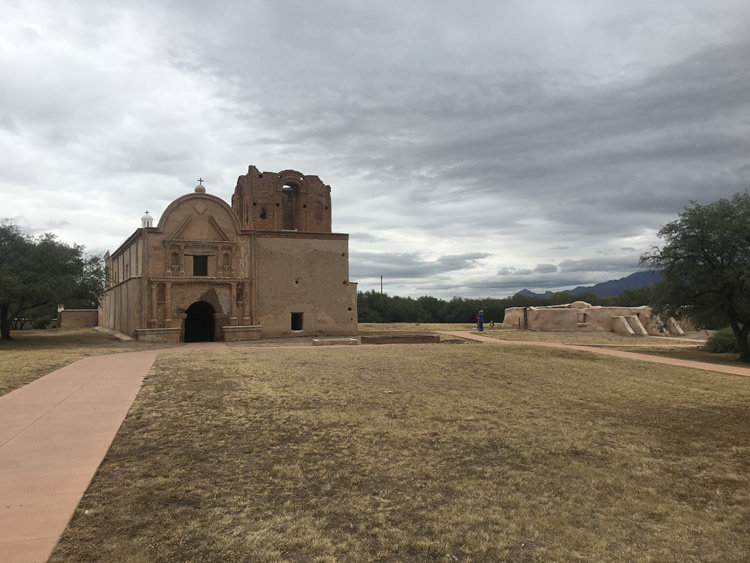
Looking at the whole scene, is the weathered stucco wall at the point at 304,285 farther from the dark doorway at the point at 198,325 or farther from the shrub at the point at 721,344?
the shrub at the point at 721,344

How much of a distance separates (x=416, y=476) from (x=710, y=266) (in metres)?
17.4

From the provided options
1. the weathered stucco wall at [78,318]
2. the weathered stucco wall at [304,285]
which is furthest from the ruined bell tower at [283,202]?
the weathered stucco wall at [78,318]

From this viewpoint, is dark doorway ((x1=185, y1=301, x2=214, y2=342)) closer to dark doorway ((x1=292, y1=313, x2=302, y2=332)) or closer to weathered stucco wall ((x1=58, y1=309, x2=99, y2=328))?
dark doorway ((x1=292, y1=313, x2=302, y2=332))

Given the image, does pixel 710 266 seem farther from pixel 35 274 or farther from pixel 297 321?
pixel 35 274

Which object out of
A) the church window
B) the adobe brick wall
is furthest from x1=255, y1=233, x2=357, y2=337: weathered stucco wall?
the adobe brick wall

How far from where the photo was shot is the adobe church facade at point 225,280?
85.2ft

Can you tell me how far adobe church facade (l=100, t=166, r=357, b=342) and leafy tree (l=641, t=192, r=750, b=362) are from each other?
1662 centimetres

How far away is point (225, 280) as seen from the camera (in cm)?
2703

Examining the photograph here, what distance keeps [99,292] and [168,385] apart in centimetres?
1884

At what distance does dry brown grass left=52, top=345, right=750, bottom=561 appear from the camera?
13.6ft

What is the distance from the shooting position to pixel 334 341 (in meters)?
23.0

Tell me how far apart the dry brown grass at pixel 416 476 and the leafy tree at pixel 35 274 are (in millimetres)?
13970

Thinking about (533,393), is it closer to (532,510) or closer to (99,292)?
(532,510)

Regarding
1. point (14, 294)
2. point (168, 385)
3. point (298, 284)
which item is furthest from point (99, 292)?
point (168, 385)
